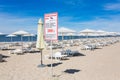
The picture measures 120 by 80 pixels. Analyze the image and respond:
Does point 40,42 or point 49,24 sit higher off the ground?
point 49,24

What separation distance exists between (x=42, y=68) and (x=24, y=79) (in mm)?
2565

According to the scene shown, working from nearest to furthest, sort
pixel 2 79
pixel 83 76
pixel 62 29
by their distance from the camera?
pixel 2 79, pixel 83 76, pixel 62 29

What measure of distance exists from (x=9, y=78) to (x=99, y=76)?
369 centimetres

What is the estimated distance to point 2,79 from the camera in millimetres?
7785

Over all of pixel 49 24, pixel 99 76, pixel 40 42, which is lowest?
pixel 99 76

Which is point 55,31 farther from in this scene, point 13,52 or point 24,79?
point 13,52

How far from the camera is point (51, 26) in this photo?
7.89 meters

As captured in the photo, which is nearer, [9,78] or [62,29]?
[9,78]

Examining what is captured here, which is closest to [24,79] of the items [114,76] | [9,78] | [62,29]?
[9,78]

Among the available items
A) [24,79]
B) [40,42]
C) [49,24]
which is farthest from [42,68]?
[49,24]

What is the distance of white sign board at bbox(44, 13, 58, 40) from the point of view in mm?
7789

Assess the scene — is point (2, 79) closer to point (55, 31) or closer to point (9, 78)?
point (9, 78)

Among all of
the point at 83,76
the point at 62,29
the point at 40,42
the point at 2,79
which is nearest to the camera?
the point at 2,79

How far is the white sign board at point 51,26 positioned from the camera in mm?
7789
